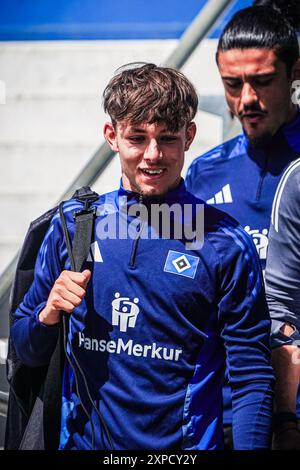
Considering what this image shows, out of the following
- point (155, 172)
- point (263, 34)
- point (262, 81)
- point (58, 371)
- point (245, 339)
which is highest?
point (263, 34)

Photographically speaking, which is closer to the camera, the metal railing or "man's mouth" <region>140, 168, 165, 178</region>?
"man's mouth" <region>140, 168, 165, 178</region>

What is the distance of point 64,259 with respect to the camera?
2.17m

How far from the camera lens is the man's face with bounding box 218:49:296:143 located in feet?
9.06

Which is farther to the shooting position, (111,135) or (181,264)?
(111,135)

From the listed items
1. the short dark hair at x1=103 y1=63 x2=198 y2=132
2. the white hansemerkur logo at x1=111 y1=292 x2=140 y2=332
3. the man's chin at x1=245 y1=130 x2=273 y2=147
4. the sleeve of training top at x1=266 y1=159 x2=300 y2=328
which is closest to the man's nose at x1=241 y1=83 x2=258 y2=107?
the man's chin at x1=245 y1=130 x2=273 y2=147

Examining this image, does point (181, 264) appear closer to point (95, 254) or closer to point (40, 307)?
point (95, 254)

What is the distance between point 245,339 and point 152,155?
1.57 feet

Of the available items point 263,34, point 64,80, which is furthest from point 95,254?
point 64,80

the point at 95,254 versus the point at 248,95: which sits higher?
the point at 248,95

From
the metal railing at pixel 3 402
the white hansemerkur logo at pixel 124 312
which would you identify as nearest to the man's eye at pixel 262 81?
the white hansemerkur logo at pixel 124 312

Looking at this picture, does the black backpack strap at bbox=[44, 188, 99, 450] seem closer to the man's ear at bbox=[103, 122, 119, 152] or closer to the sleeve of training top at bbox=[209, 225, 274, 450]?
the man's ear at bbox=[103, 122, 119, 152]

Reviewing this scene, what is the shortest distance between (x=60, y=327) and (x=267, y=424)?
0.54 m

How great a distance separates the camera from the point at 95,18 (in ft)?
14.3

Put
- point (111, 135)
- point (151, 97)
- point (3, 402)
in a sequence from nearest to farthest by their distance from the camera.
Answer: point (151, 97) → point (111, 135) → point (3, 402)
